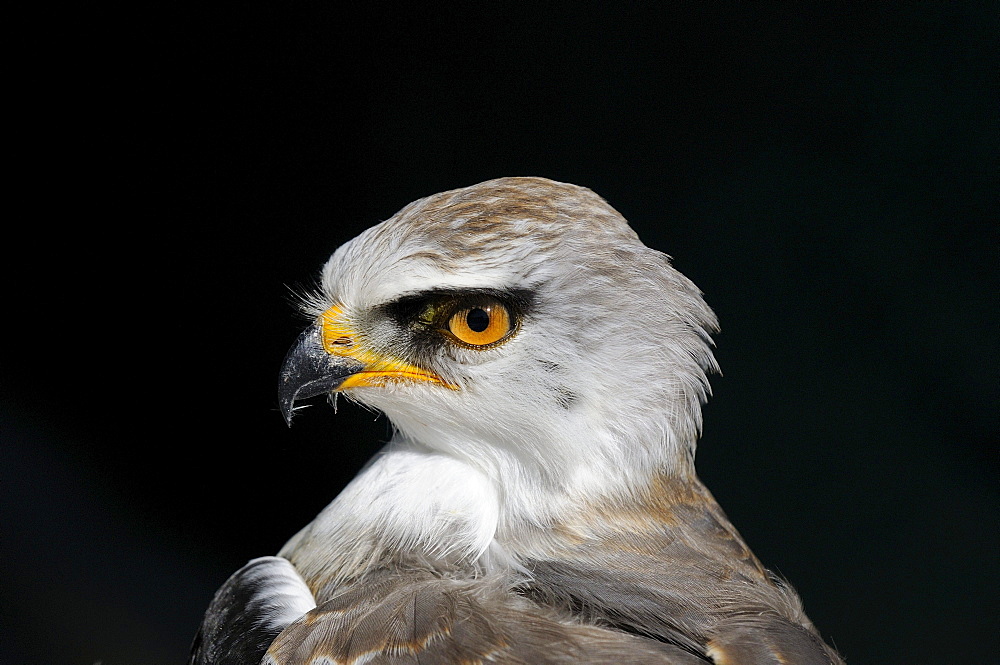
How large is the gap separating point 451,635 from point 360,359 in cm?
68

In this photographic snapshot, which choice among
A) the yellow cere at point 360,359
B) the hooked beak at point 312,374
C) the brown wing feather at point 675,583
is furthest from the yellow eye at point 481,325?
the brown wing feather at point 675,583

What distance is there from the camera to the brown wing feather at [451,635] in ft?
4.59

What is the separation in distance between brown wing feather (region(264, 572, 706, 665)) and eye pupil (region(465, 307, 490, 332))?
0.54 m

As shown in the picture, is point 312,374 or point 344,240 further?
point 344,240

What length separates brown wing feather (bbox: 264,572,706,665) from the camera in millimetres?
1399

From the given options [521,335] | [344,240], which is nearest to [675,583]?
[521,335]

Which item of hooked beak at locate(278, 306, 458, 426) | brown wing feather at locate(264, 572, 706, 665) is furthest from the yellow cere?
brown wing feather at locate(264, 572, 706, 665)

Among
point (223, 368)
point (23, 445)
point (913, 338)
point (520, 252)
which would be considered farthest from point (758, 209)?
point (23, 445)

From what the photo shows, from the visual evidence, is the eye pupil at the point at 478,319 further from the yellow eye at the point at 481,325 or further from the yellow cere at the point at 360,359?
the yellow cere at the point at 360,359

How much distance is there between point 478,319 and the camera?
5.54ft

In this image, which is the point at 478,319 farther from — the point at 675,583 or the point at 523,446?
the point at 675,583

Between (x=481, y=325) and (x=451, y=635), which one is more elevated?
(x=481, y=325)

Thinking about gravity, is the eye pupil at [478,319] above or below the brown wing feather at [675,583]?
above

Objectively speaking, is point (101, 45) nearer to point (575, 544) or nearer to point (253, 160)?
point (253, 160)
